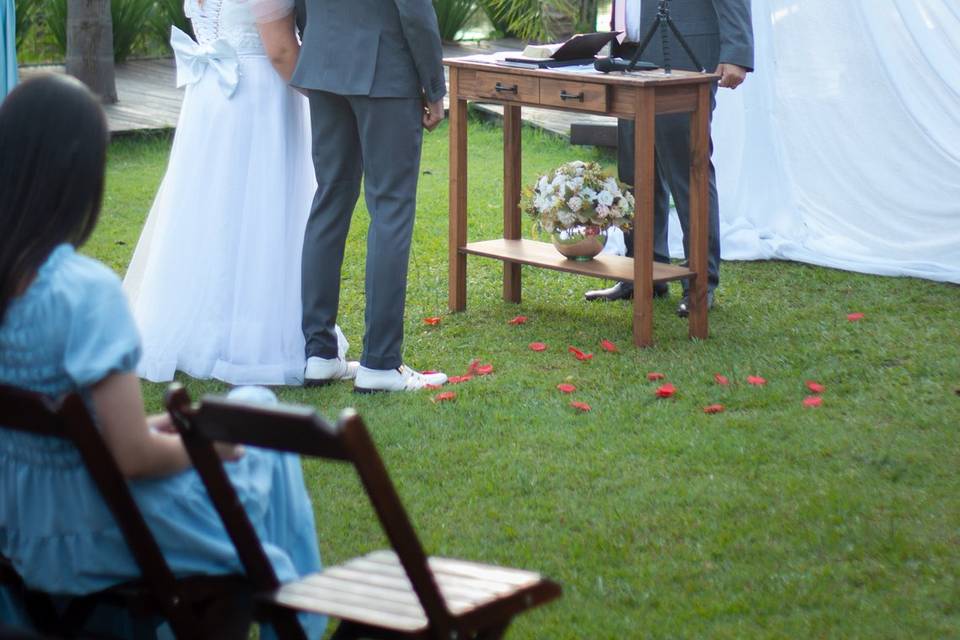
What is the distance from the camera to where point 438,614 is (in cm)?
244

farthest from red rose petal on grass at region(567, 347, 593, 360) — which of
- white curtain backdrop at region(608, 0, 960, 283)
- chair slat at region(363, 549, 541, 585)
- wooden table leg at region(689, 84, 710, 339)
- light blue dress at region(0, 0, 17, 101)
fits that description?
chair slat at region(363, 549, 541, 585)

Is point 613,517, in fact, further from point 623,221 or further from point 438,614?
point 623,221

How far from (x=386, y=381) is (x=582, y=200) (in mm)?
1507

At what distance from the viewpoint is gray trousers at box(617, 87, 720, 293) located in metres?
6.47

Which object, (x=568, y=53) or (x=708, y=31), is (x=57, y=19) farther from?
(x=708, y=31)

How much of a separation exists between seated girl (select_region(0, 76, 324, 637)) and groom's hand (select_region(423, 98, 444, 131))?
271 cm

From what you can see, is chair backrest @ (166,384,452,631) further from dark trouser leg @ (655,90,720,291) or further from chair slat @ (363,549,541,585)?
dark trouser leg @ (655,90,720,291)

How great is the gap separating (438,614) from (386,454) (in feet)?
7.85

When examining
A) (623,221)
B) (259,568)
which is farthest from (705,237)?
(259,568)

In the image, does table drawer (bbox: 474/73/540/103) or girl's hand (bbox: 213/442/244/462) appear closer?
girl's hand (bbox: 213/442/244/462)

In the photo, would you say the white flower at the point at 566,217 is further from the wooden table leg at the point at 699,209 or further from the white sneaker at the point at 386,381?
the white sneaker at the point at 386,381

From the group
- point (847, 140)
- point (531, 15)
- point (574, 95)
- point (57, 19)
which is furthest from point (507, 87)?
point (531, 15)

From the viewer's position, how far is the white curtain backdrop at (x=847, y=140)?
25.0 feet

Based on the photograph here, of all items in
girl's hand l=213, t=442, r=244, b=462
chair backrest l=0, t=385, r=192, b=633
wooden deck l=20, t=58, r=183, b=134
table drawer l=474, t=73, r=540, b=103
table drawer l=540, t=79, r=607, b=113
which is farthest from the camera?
wooden deck l=20, t=58, r=183, b=134
